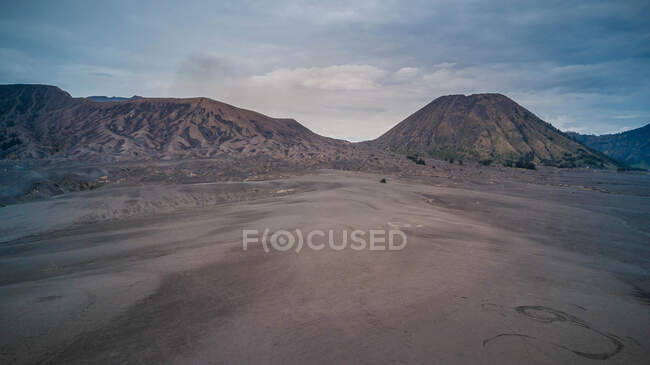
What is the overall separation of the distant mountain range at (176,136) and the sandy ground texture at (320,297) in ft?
145

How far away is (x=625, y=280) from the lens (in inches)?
374

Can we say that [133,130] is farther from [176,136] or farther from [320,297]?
[320,297]

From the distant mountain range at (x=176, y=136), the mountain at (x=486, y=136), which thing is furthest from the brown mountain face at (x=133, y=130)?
the mountain at (x=486, y=136)

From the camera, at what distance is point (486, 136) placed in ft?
394

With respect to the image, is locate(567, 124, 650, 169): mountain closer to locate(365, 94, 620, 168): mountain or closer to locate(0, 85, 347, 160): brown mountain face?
locate(365, 94, 620, 168): mountain

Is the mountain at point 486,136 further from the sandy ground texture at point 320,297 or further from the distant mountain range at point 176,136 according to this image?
the sandy ground texture at point 320,297

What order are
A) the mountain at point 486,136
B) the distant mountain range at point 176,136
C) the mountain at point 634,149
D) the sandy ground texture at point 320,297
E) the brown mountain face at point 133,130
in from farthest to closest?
1. the mountain at point 634,149
2. the mountain at point 486,136
3. the distant mountain range at point 176,136
4. the brown mountain face at point 133,130
5. the sandy ground texture at point 320,297

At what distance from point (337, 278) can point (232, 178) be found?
33.6 metres

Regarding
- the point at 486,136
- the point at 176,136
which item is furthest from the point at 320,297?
the point at 486,136

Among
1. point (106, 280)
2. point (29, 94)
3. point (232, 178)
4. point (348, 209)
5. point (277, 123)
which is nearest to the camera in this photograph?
point (106, 280)

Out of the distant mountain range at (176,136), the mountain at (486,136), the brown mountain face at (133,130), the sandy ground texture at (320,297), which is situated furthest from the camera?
the mountain at (486,136)

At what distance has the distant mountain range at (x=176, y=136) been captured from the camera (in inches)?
2085

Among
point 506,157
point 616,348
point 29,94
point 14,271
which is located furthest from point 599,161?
point 29,94

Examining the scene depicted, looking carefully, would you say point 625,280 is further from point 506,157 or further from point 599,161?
point 599,161
